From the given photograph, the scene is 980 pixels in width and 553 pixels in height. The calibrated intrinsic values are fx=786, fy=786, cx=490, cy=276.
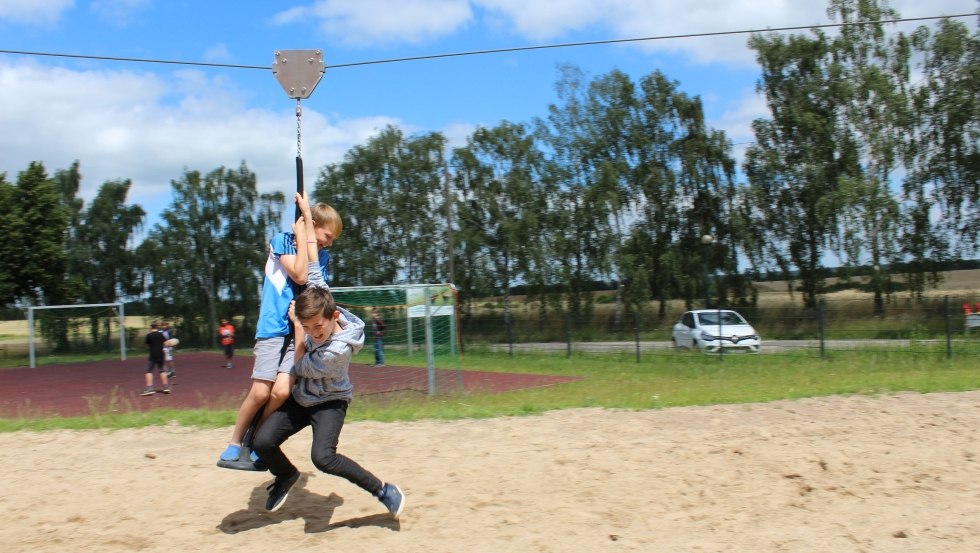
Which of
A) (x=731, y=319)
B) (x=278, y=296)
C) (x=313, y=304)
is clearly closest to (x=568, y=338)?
(x=731, y=319)

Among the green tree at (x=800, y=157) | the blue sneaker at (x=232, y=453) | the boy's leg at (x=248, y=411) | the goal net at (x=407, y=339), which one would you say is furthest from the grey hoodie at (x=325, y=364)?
the green tree at (x=800, y=157)

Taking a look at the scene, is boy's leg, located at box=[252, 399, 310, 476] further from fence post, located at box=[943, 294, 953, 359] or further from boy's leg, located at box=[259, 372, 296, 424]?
fence post, located at box=[943, 294, 953, 359]

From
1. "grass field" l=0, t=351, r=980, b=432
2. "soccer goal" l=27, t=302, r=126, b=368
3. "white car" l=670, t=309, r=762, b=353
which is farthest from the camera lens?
"soccer goal" l=27, t=302, r=126, b=368

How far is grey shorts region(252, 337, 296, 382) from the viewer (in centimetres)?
508

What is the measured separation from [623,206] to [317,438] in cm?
3692

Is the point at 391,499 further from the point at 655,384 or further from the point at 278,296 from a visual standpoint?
the point at 655,384

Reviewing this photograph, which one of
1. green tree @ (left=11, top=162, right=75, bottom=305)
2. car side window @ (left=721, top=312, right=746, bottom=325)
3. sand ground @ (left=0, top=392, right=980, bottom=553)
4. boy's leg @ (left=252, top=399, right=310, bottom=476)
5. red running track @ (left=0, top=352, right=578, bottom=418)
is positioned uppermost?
green tree @ (left=11, top=162, right=75, bottom=305)

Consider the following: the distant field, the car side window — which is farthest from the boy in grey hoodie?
the distant field

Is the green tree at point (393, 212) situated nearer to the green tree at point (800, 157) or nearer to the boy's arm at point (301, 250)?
the green tree at point (800, 157)

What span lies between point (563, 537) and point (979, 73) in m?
35.9

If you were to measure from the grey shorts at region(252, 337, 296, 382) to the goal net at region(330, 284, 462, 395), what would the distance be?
34.4 ft

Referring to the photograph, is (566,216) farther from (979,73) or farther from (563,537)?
(563,537)

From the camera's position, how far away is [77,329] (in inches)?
1505

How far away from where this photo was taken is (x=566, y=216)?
40969 millimetres
